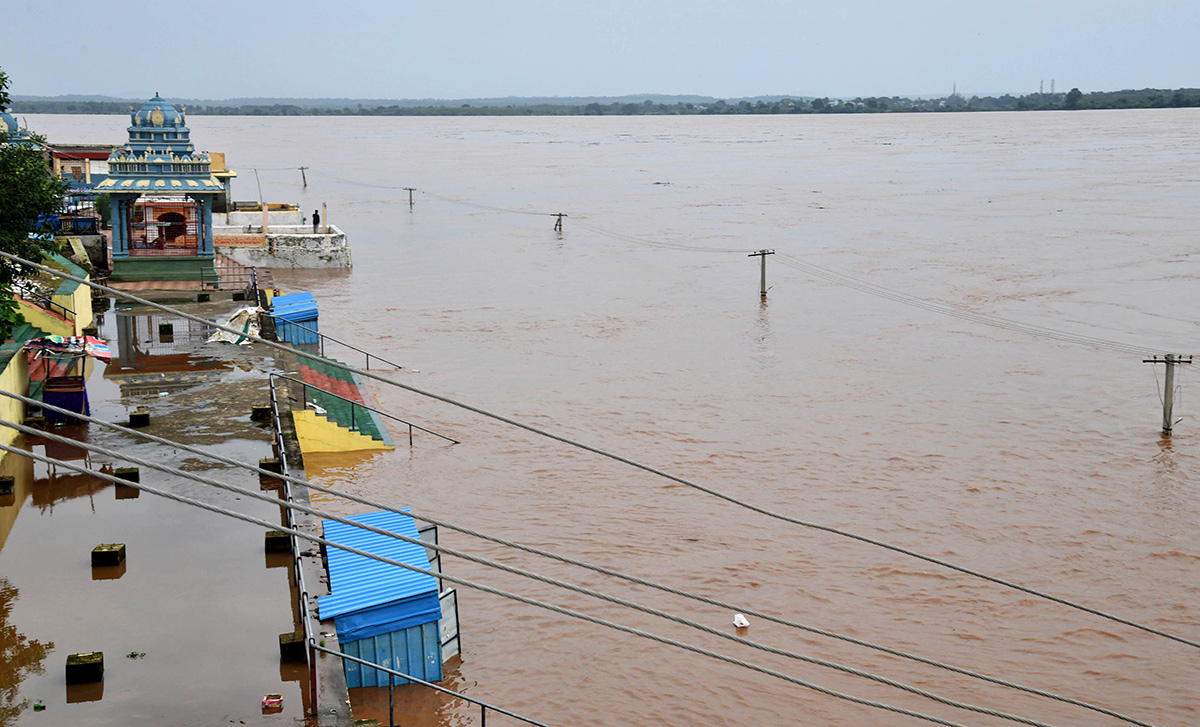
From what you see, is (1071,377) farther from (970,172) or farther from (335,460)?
(970,172)

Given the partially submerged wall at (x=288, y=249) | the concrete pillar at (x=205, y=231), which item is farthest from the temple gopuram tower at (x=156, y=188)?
the partially submerged wall at (x=288, y=249)

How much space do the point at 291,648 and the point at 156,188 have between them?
20.4 meters

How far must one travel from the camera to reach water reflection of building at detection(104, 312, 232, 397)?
18.7 metres

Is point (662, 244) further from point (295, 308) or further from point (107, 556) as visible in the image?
point (107, 556)

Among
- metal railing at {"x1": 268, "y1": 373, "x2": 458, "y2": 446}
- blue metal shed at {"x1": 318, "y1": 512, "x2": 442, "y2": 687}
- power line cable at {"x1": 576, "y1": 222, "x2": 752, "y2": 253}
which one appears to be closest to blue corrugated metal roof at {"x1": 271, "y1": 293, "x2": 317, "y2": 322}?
metal railing at {"x1": 268, "y1": 373, "x2": 458, "y2": 446}

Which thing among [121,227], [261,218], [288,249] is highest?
[121,227]

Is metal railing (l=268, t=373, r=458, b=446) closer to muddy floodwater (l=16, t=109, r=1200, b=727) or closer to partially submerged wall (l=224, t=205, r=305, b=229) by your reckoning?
muddy floodwater (l=16, t=109, r=1200, b=727)

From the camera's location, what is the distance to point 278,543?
490 inches

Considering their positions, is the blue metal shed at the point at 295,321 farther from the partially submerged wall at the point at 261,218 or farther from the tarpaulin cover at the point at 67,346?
Answer: the partially submerged wall at the point at 261,218

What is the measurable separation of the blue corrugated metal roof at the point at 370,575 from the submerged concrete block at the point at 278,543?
612 mm

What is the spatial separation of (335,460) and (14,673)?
31.9 feet

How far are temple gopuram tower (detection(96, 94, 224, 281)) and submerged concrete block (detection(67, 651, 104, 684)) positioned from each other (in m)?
19.8

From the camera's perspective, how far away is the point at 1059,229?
5725 cm

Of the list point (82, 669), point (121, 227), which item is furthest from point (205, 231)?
point (82, 669)
